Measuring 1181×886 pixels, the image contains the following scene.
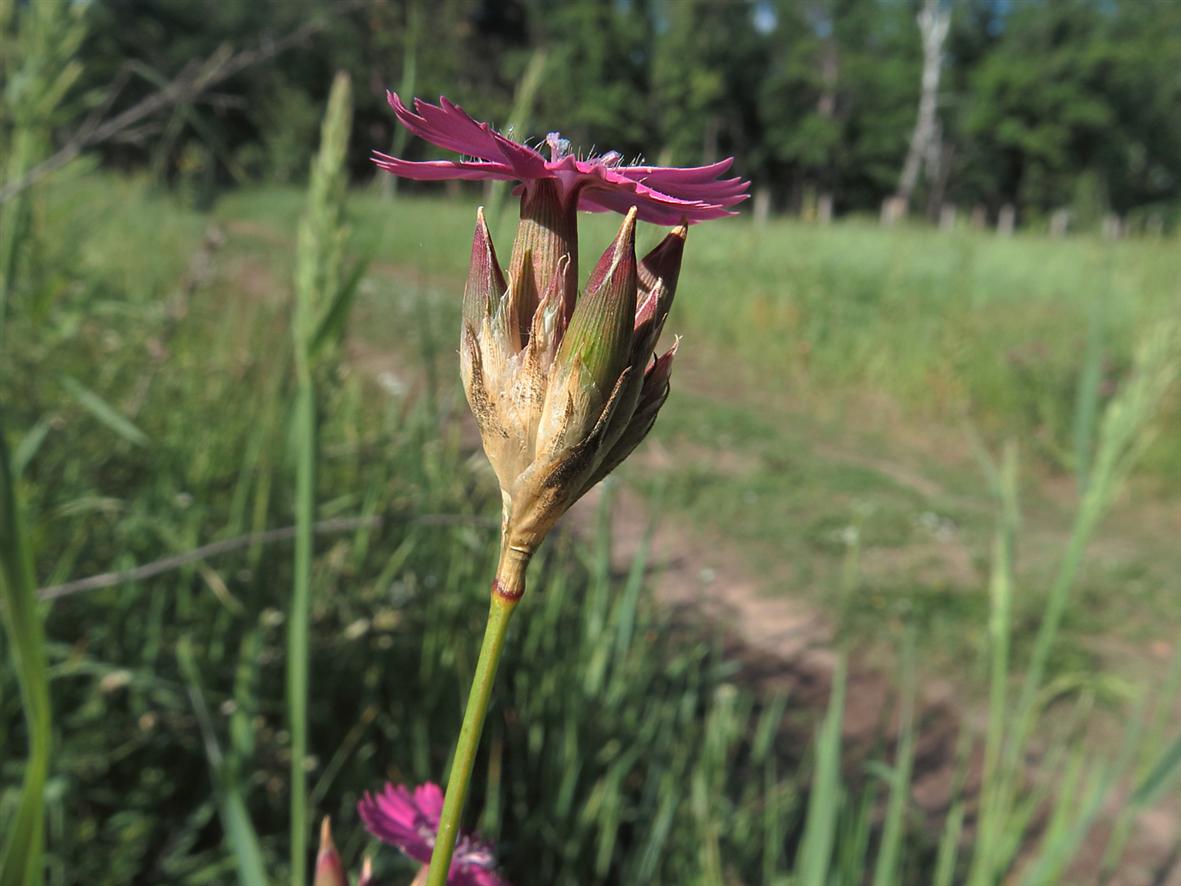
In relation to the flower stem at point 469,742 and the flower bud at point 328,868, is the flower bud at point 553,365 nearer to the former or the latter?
the flower stem at point 469,742

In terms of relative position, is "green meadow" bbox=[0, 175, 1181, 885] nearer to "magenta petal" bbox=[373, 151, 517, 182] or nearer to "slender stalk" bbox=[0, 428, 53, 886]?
"slender stalk" bbox=[0, 428, 53, 886]

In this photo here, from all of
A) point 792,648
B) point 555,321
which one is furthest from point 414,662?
point 792,648

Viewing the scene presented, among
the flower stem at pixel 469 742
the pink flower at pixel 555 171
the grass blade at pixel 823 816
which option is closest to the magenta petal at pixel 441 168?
the pink flower at pixel 555 171

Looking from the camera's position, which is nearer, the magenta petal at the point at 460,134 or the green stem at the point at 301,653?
the magenta petal at the point at 460,134

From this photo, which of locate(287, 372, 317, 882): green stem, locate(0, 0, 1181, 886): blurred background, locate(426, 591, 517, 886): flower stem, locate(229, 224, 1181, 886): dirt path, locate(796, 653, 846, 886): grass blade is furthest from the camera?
locate(229, 224, 1181, 886): dirt path

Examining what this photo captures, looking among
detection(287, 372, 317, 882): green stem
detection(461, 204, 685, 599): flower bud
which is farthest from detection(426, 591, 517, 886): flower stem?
detection(287, 372, 317, 882): green stem
